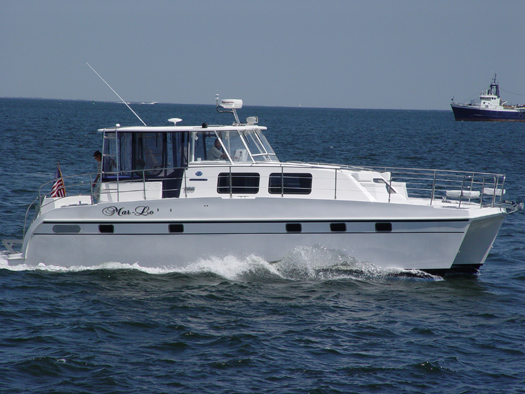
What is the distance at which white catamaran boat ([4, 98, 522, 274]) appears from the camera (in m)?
11.2

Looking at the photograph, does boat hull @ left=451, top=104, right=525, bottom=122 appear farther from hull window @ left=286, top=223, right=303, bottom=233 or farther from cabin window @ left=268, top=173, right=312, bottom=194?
hull window @ left=286, top=223, right=303, bottom=233

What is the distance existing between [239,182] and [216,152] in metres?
0.88

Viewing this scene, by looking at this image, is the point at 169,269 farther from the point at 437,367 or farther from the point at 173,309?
the point at 437,367

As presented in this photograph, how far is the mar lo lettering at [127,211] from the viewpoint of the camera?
37.4ft

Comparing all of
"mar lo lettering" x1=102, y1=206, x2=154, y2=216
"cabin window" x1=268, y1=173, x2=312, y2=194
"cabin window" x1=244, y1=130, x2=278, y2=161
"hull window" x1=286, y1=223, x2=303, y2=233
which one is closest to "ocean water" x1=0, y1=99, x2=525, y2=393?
"hull window" x1=286, y1=223, x2=303, y2=233

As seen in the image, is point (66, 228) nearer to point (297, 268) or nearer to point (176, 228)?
point (176, 228)

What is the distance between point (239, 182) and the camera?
461 inches

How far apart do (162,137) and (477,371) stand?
718 centimetres

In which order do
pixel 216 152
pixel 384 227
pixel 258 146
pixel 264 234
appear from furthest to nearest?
pixel 258 146 < pixel 216 152 < pixel 264 234 < pixel 384 227

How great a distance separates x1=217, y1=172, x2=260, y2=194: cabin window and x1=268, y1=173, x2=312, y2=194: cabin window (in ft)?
1.02

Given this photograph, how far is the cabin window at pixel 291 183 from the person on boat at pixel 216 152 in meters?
1.16

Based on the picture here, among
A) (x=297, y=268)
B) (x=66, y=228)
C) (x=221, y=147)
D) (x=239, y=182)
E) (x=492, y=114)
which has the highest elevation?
(x=492, y=114)

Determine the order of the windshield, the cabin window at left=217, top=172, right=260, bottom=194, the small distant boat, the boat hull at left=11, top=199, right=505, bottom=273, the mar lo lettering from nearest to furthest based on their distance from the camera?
the boat hull at left=11, top=199, right=505, bottom=273 < the mar lo lettering < the cabin window at left=217, top=172, right=260, bottom=194 < the windshield < the small distant boat

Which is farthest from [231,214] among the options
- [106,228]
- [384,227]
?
[384,227]
